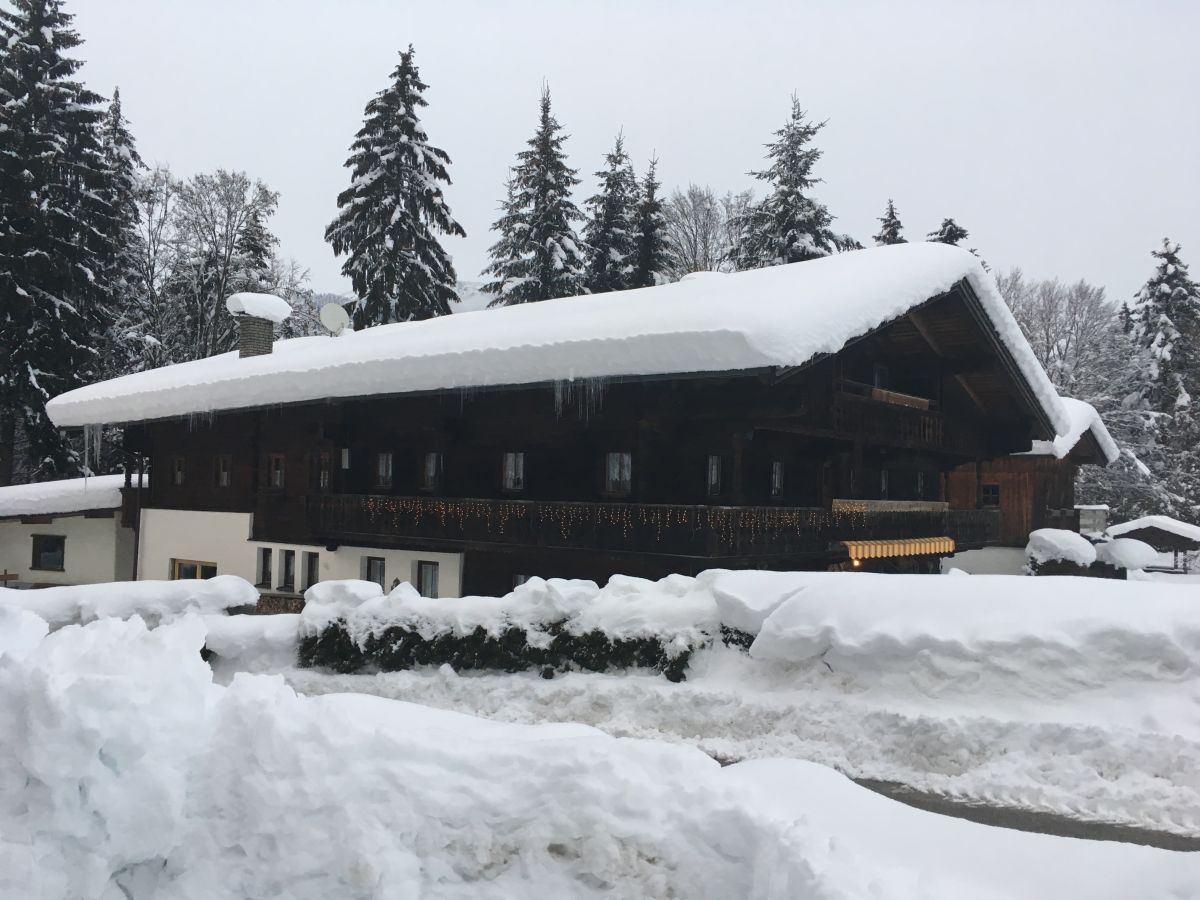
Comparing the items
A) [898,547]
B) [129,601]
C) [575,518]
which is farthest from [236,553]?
[898,547]

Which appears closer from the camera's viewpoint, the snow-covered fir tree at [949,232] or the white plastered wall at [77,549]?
the white plastered wall at [77,549]

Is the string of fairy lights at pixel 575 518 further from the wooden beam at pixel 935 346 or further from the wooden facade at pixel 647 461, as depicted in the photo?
the wooden beam at pixel 935 346

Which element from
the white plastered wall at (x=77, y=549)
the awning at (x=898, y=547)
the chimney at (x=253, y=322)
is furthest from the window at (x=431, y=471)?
the white plastered wall at (x=77, y=549)

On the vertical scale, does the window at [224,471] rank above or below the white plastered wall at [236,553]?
above

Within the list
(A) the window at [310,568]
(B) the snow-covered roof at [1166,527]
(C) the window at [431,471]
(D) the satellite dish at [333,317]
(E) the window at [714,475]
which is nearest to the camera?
(E) the window at [714,475]

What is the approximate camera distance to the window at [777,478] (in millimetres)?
17252

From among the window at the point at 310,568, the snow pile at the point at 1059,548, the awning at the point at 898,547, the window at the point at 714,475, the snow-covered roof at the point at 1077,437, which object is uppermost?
the snow-covered roof at the point at 1077,437

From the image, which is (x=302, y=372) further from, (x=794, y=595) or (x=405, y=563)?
(x=794, y=595)

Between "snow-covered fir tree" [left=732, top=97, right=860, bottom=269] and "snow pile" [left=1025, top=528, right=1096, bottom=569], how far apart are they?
12.8m

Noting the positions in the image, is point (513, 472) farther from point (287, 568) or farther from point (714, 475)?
point (287, 568)

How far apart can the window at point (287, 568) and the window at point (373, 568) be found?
2493mm

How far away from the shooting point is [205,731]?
4.97 metres

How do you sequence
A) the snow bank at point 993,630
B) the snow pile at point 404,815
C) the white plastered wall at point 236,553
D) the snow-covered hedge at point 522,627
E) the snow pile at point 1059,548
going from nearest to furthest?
the snow pile at point 404,815
the snow bank at point 993,630
the snow-covered hedge at point 522,627
the white plastered wall at point 236,553
the snow pile at point 1059,548

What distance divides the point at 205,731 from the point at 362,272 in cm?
2969
